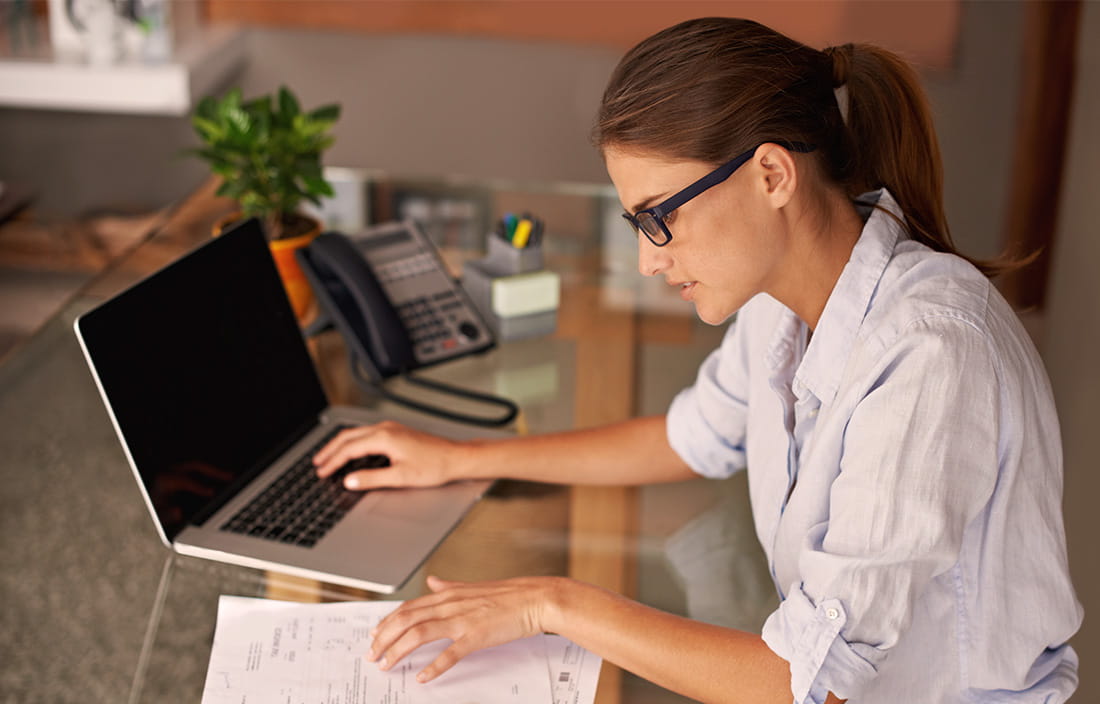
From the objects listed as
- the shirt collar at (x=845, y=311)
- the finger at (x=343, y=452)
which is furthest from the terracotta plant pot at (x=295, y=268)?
the shirt collar at (x=845, y=311)

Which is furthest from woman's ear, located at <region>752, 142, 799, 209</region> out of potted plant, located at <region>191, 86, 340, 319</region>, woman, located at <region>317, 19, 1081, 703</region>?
potted plant, located at <region>191, 86, 340, 319</region>

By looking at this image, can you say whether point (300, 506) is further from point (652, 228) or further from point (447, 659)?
point (652, 228)

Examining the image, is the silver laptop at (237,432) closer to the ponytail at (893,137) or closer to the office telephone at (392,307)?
the office telephone at (392,307)

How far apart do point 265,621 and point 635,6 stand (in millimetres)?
1982

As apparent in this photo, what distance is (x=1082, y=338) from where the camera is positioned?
7.03ft

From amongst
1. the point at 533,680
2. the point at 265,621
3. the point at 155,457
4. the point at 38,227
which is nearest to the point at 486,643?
the point at 533,680

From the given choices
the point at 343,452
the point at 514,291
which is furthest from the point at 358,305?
the point at 343,452

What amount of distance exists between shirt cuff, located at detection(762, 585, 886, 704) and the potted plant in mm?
972

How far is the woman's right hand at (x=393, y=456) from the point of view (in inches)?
48.3

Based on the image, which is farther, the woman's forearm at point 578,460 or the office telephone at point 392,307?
the office telephone at point 392,307

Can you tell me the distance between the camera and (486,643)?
0.97 meters

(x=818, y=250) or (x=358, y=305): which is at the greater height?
(x=818, y=250)

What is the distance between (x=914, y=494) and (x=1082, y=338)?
1.53 m

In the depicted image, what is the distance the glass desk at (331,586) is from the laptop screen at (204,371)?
9cm
